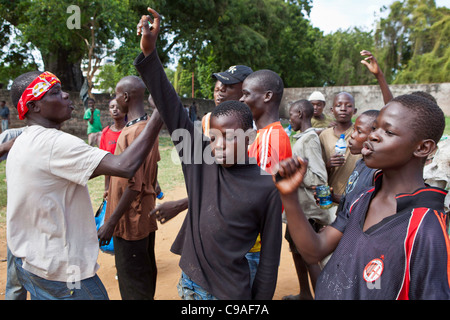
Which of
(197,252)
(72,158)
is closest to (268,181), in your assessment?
(197,252)

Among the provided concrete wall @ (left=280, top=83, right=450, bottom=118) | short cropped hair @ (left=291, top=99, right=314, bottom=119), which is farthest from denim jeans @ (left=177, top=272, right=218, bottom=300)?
concrete wall @ (left=280, top=83, right=450, bottom=118)

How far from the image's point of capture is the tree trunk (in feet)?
51.5

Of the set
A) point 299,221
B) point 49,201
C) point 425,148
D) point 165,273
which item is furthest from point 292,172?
point 165,273

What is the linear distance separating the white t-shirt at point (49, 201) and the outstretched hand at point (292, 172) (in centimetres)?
106

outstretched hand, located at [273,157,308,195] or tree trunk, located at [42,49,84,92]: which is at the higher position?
tree trunk, located at [42,49,84,92]

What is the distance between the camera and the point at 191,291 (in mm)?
1896

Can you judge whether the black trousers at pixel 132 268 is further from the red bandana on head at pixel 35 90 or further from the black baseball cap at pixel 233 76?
the black baseball cap at pixel 233 76

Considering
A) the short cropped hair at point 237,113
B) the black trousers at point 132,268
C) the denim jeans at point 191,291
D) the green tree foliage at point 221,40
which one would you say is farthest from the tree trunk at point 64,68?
the denim jeans at point 191,291

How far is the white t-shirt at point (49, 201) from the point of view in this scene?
6.22 ft

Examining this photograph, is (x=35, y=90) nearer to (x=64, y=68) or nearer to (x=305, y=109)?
(x=305, y=109)

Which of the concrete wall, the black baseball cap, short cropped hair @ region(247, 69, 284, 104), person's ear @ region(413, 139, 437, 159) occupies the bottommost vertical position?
person's ear @ region(413, 139, 437, 159)

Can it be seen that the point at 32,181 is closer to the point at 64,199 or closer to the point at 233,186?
the point at 64,199

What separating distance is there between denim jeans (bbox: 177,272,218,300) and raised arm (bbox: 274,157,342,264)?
1.94 feet

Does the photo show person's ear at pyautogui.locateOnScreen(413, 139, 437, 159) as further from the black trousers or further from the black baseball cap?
the black trousers
